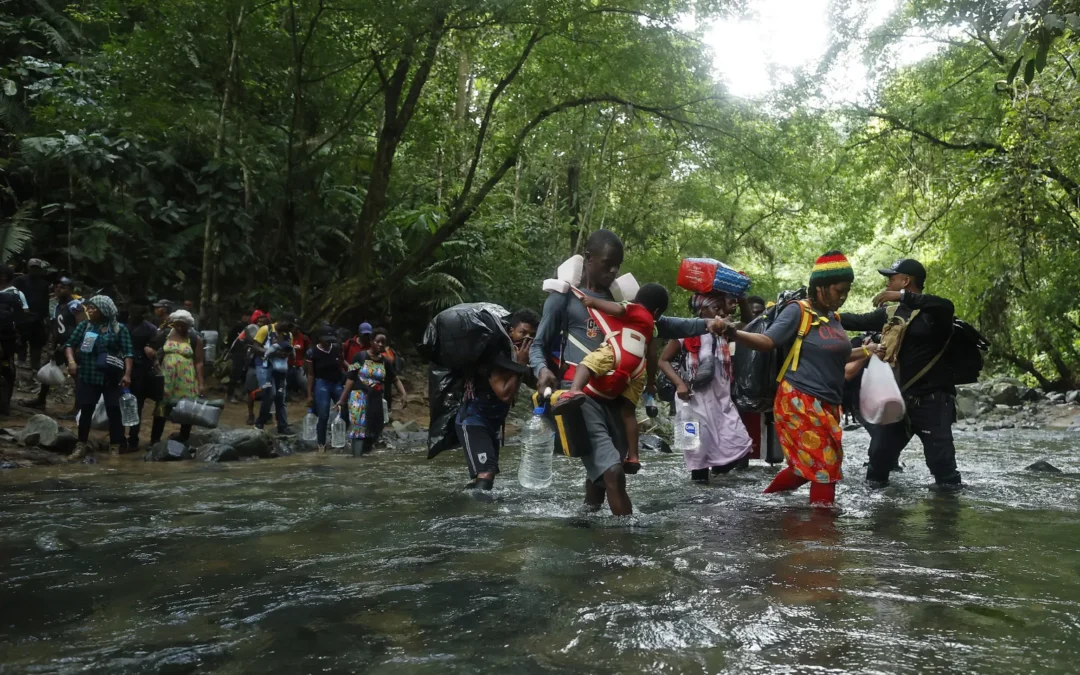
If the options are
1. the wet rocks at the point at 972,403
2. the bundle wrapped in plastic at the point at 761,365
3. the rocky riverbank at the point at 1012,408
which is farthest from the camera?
the wet rocks at the point at 972,403

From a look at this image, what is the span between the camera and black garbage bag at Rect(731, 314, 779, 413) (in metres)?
6.92

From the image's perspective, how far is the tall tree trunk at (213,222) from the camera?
56.2ft

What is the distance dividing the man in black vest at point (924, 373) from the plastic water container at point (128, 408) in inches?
342

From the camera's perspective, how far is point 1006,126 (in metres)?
15.7

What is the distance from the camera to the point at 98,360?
1114cm

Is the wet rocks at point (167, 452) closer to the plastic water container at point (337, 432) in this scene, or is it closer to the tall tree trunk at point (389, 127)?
the plastic water container at point (337, 432)

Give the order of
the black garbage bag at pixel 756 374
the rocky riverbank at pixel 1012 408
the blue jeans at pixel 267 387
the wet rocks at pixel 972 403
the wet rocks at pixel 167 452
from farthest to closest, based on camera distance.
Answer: the wet rocks at pixel 972 403 < the rocky riverbank at pixel 1012 408 < the blue jeans at pixel 267 387 < the wet rocks at pixel 167 452 < the black garbage bag at pixel 756 374

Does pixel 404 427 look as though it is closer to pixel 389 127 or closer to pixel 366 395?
pixel 366 395

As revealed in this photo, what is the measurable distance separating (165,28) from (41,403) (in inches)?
261

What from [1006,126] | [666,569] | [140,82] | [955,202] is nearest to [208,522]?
[666,569]

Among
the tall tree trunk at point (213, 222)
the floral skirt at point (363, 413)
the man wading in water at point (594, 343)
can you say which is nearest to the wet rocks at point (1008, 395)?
the floral skirt at point (363, 413)

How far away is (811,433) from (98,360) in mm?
8632

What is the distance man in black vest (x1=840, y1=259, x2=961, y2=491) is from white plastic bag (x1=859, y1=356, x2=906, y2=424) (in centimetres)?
51

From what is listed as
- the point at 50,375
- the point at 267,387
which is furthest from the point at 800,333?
the point at 50,375
